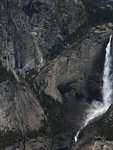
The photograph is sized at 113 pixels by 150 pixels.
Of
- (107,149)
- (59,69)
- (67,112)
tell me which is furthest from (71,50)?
(107,149)

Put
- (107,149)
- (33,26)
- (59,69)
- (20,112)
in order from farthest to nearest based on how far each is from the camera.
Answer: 1. (33,26)
2. (59,69)
3. (20,112)
4. (107,149)

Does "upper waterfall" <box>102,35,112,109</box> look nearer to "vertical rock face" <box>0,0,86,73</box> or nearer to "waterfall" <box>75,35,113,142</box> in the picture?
"waterfall" <box>75,35,113,142</box>

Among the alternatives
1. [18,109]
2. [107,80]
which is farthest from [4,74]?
[107,80]

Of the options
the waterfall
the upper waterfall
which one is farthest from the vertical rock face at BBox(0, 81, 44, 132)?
the upper waterfall

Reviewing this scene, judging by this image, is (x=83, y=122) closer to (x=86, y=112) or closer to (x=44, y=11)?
(x=86, y=112)

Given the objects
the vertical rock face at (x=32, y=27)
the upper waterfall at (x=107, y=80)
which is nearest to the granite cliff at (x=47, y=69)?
the vertical rock face at (x=32, y=27)

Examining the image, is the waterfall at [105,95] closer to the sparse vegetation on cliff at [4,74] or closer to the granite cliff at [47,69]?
the granite cliff at [47,69]

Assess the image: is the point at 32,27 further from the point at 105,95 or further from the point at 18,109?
the point at 18,109

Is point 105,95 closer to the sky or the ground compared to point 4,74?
closer to the ground

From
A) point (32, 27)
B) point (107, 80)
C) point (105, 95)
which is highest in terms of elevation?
point (32, 27)

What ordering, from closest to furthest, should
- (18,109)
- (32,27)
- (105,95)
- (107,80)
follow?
(18,109), (105,95), (107,80), (32,27)
